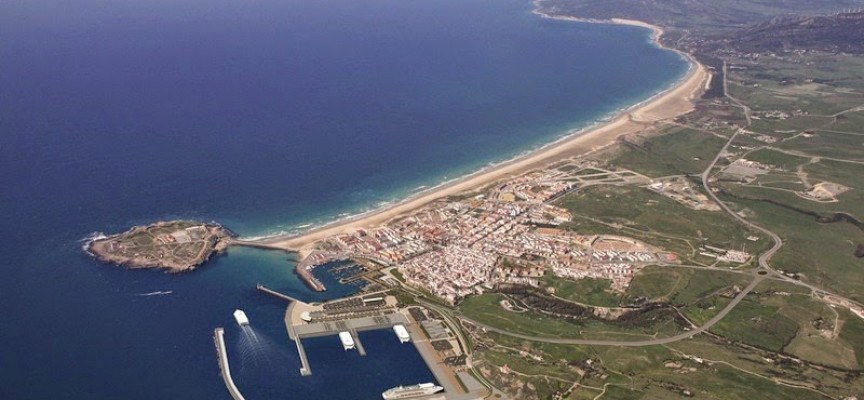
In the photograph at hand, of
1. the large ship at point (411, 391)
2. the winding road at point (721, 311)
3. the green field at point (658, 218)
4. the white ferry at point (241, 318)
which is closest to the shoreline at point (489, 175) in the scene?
the green field at point (658, 218)

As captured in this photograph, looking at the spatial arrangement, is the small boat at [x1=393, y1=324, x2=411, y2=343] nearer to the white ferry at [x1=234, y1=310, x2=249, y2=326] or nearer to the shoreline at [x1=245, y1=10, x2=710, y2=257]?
the white ferry at [x1=234, y1=310, x2=249, y2=326]

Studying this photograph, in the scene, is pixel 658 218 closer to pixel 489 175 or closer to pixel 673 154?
pixel 489 175

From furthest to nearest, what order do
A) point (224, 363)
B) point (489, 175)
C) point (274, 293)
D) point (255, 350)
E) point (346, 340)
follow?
point (489, 175), point (274, 293), point (346, 340), point (255, 350), point (224, 363)

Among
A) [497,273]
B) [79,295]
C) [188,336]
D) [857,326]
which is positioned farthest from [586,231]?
[79,295]

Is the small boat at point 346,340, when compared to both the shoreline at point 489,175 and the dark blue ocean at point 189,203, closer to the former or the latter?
the dark blue ocean at point 189,203

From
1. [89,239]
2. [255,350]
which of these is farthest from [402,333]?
[89,239]

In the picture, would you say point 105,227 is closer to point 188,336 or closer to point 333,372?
point 188,336

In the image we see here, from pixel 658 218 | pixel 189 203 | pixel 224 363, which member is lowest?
pixel 658 218

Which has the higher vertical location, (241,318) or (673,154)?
(241,318)
